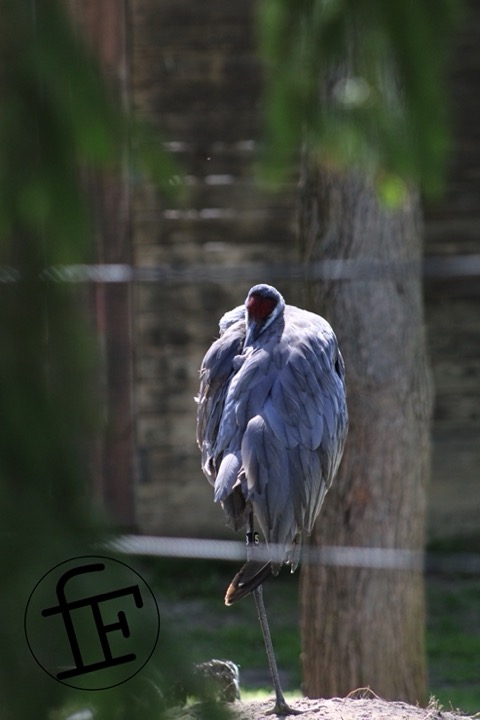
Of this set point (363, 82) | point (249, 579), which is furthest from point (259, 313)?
point (363, 82)

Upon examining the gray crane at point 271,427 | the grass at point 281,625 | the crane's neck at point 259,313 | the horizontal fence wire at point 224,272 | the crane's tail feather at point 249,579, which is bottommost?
the grass at point 281,625

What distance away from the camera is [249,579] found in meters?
3.40

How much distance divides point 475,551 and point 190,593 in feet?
5.72

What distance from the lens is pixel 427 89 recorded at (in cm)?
161

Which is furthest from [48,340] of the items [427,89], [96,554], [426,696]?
[426,696]

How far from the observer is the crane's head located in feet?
12.0

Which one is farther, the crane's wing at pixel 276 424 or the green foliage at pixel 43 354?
the crane's wing at pixel 276 424

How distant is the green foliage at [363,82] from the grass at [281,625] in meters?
3.72

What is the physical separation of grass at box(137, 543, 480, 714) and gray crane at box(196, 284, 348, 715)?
1983 mm

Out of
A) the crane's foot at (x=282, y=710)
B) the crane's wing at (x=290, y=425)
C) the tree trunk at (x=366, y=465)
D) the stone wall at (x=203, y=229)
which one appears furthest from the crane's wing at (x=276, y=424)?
the stone wall at (x=203, y=229)

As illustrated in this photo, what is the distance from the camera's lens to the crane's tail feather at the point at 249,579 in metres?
3.38

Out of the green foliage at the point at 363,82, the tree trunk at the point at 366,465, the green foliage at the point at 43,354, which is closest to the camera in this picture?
the green foliage at the point at 43,354

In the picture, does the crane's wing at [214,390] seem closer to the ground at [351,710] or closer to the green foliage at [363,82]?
the ground at [351,710]

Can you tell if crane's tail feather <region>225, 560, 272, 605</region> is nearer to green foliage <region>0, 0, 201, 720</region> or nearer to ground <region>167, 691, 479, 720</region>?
ground <region>167, 691, 479, 720</region>
